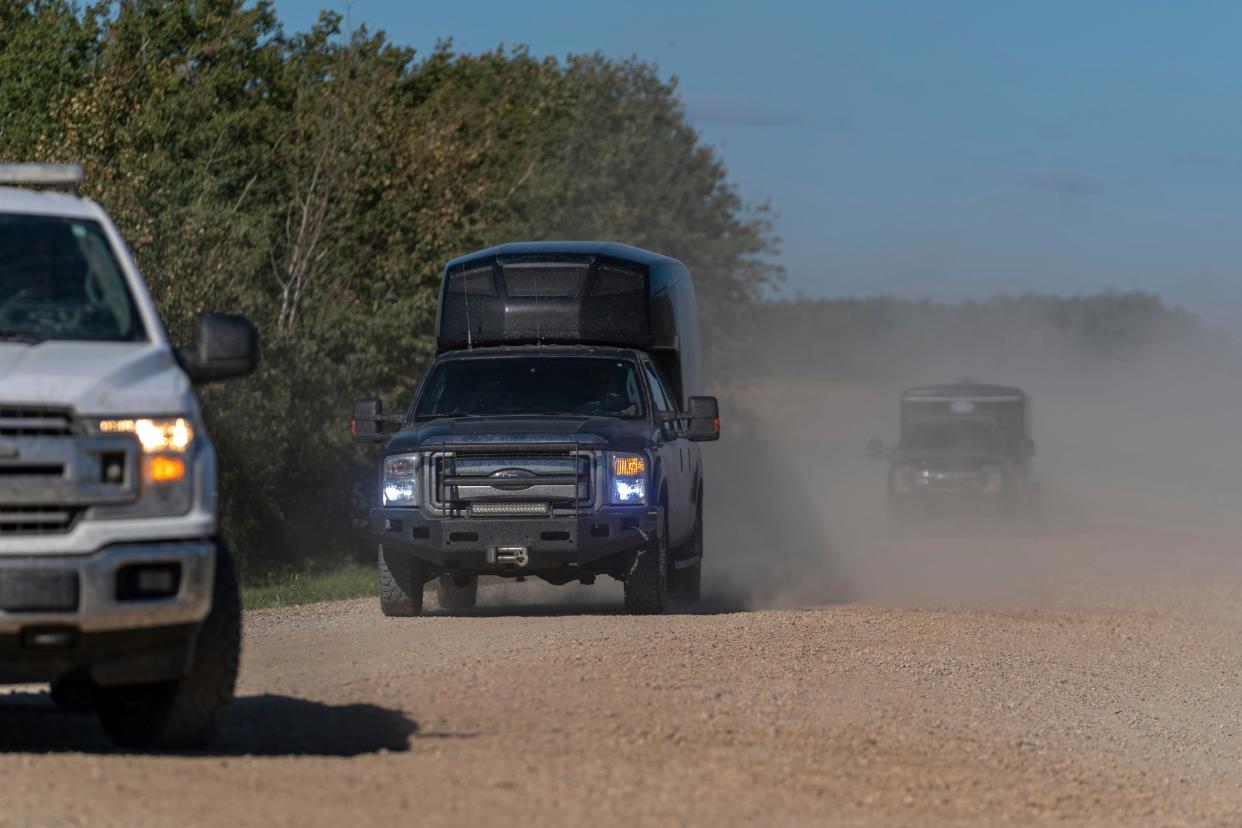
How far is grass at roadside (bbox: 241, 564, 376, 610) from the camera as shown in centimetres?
2117

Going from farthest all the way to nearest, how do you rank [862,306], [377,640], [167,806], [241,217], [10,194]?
[862,306] → [241,217] → [377,640] → [10,194] → [167,806]

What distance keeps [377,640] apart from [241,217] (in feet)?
49.5

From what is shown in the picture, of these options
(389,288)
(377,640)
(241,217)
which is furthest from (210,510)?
(389,288)

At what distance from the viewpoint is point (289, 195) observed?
3538 cm

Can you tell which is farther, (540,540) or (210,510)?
(540,540)

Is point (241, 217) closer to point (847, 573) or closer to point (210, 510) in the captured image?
point (847, 573)

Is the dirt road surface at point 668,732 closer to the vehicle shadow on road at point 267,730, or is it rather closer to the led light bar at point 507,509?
the vehicle shadow on road at point 267,730

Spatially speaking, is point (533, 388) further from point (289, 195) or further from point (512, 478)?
point (289, 195)

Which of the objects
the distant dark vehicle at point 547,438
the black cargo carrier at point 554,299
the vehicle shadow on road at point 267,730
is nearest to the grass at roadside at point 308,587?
the distant dark vehicle at point 547,438

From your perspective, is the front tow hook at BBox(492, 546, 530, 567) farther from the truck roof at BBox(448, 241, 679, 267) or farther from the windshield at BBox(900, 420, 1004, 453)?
the windshield at BBox(900, 420, 1004, 453)

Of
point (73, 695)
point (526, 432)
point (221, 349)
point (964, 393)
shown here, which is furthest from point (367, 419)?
point (964, 393)

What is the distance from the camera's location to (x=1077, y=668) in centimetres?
1524

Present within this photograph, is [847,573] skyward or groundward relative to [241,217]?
groundward

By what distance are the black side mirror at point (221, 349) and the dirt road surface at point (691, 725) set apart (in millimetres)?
1555
